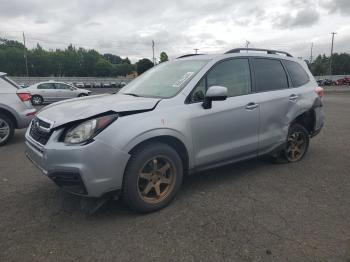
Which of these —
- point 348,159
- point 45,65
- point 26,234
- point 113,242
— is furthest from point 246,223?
point 45,65

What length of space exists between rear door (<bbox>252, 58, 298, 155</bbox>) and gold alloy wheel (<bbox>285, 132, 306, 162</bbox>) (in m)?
0.42

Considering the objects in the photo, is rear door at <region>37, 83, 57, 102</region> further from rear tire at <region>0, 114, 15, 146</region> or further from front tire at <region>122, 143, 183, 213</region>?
front tire at <region>122, 143, 183, 213</region>

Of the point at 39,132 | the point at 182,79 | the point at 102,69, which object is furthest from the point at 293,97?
the point at 102,69

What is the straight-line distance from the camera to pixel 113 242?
9.69 feet

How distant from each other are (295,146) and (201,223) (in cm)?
274

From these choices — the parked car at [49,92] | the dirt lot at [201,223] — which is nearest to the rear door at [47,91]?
the parked car at [49,92]

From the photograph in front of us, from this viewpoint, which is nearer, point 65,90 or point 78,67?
point 65,90

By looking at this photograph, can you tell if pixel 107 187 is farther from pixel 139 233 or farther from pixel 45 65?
pixel 45 65

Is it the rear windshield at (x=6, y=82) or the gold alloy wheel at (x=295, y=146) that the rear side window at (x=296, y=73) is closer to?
the gold alloy wheel at (x=295, y=146)

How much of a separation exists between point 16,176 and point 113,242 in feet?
8.53

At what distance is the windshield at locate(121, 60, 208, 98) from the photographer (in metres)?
3.94

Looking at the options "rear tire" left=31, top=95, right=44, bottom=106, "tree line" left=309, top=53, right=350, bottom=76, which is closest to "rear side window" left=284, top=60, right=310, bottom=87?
"rear tire" left=31, top=95, right=44, bottom=106

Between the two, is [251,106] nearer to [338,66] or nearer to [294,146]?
[294,146]

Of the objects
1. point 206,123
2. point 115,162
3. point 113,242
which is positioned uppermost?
point 206,123
